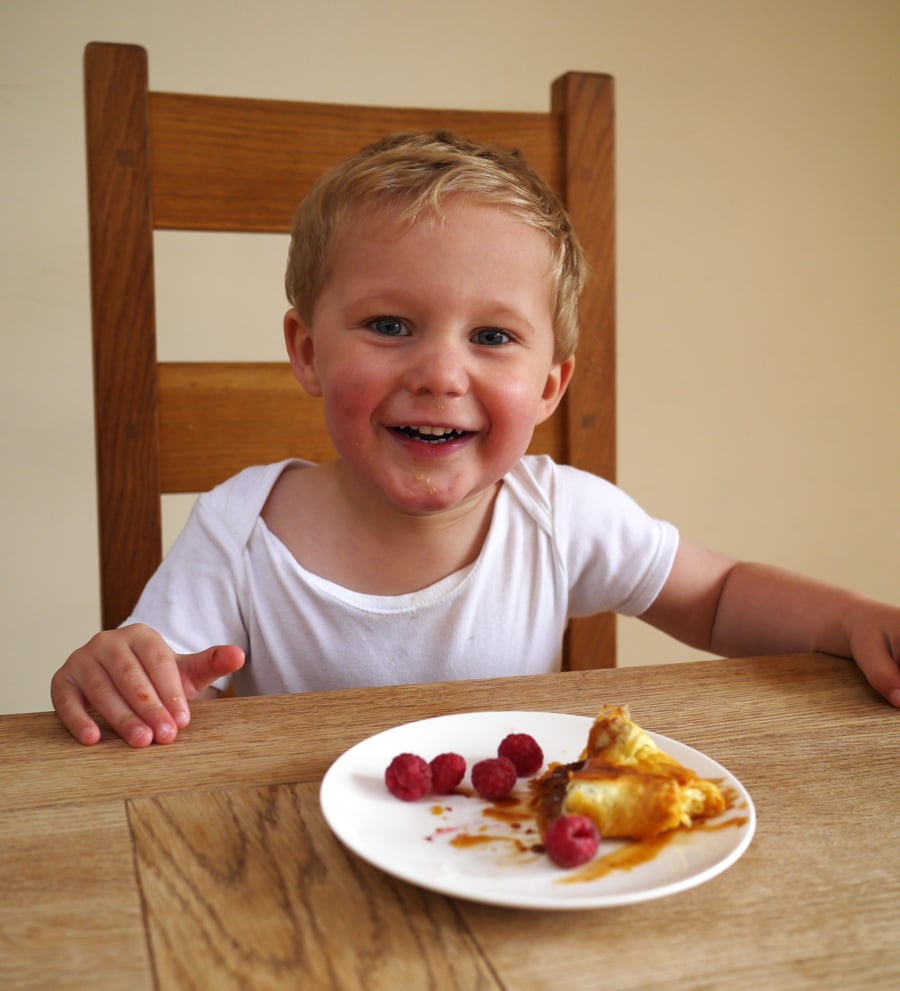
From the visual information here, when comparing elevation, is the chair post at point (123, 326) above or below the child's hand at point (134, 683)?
above

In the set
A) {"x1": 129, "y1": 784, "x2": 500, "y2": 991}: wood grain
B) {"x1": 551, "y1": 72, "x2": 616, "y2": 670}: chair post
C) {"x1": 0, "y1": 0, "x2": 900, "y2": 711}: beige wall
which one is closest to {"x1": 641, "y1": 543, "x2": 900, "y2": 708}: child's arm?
{"x1": 551, "y1": 72, "x2": 616, "y2": 670}: chair post

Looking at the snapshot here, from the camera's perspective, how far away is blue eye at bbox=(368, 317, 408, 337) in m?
0.91

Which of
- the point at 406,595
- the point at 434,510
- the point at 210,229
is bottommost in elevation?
the point at 406,595

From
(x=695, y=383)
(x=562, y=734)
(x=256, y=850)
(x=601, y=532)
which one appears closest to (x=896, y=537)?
(x=695, y=383)

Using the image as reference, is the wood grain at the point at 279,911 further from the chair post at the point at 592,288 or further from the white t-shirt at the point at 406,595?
the chair post at the point at 592,288

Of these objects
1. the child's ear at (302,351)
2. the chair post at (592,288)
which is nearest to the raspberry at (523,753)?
the child's ear at (302,351)

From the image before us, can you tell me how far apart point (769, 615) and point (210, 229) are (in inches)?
27.2

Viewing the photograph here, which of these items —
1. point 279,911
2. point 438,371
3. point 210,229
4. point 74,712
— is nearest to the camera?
point 279,911

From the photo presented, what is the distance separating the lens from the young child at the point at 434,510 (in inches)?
34.9

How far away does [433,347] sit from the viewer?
88 cm

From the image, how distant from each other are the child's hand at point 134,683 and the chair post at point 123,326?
1.12 ft

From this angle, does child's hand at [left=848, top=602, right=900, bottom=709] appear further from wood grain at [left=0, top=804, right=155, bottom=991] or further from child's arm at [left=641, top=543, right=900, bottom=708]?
wood grain at [left=0, top=804, right=155, bottom=991]

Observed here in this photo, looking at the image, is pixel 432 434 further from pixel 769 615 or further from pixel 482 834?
pixel 482 834

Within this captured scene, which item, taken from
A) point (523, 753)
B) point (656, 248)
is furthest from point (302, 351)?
point (656, 248)
